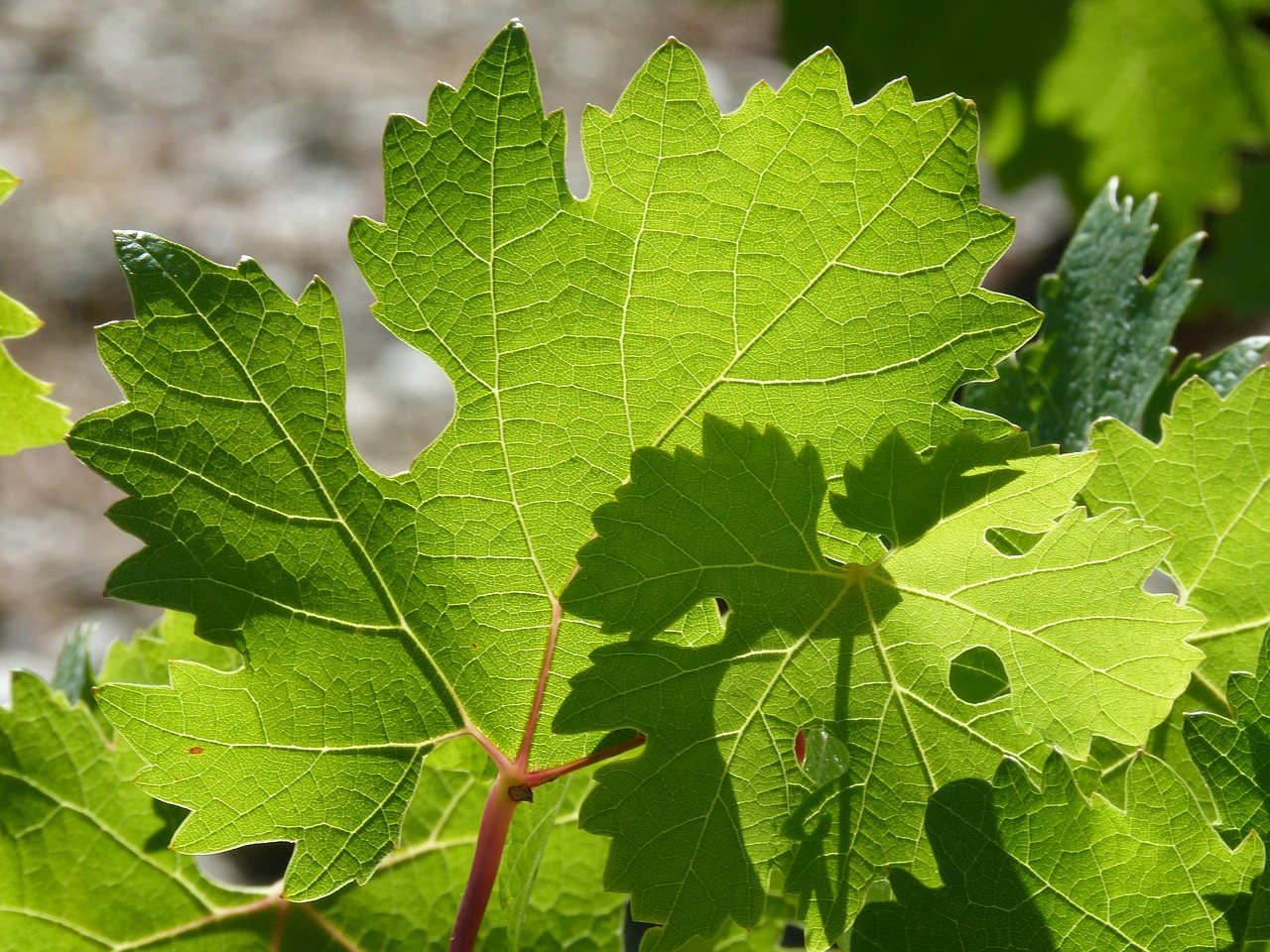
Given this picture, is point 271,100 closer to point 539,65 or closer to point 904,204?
point 539,65

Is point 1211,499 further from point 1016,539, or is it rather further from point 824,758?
point 824,758

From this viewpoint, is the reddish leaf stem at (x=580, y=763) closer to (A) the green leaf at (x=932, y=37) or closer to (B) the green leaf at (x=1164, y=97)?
(A) the green leaf at (x=932, y=37)

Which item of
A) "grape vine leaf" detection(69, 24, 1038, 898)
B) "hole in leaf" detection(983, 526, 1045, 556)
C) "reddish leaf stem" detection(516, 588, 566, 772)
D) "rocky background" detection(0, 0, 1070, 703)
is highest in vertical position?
"rocky background" detection(0, 0, 1070, 703)

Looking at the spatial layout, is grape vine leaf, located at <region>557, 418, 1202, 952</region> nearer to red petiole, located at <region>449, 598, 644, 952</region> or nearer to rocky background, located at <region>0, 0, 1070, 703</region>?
red petiole, located at <region>449, 598, 644, 952</region>

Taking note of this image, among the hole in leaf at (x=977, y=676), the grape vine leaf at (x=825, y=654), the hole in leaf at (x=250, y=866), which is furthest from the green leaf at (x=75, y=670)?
the hole in leaf at (x=250, y=866)

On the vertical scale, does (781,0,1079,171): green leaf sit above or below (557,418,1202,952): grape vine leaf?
above

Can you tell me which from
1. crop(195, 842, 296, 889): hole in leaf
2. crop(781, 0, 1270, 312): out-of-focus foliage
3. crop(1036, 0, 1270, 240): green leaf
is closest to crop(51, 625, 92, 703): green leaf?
crop(781, 0, 1270, 312): out-of-focus foliage
